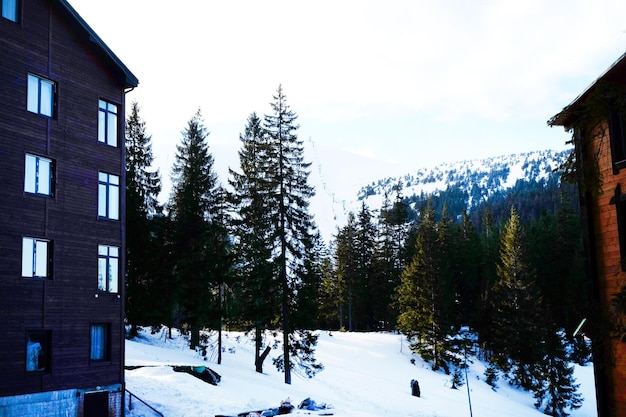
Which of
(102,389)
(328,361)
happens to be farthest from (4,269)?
(328,361)

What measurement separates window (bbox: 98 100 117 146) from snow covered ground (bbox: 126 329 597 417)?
10.2 meters

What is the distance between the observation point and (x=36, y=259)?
21938mm

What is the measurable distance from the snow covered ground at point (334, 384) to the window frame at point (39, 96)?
11382 millimetres

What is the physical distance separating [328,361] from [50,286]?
102 ft

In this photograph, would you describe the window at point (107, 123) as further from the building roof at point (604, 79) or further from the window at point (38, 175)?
the building roof at point (604, 79)

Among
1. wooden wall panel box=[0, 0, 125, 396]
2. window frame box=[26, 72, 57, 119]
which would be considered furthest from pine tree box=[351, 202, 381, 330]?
window frame box=[26, 72, 57, 119]

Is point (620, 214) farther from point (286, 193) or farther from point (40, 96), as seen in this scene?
point (286, 193)

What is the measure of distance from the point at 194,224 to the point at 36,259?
19.4 metres

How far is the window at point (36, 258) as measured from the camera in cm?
2159

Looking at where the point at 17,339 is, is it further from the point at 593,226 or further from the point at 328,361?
the point at 328,361

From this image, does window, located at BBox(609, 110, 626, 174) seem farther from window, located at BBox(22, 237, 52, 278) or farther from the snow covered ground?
window, located at BBox(22, 237, 52, 278)

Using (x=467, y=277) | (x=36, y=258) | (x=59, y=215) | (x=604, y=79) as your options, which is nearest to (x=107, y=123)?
(x=59, y=215)

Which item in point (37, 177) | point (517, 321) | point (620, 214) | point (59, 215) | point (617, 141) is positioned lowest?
point (517, 321)

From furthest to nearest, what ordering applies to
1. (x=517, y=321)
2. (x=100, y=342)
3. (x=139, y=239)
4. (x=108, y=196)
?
(x=517, y=321)
(x=139, y=239)
(x=108, y=196)
(x=100, y=342)
